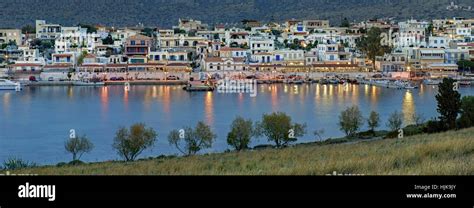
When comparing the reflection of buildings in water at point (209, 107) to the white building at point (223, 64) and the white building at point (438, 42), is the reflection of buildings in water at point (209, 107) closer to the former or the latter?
the white building at point (223, 64)

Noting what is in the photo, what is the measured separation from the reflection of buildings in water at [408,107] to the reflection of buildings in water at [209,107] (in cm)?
363

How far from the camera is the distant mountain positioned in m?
44.3

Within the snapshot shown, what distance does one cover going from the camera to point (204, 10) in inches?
1930

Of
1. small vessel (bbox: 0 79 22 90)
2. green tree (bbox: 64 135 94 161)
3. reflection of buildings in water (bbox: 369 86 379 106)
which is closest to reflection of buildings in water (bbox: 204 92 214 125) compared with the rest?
reflection of buildings in water (bbox: 369 86 379 106)

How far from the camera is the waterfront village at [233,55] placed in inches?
Answer: 1078

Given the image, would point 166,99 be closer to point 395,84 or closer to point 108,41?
point 395,84

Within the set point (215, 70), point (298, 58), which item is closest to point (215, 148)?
point (215, 70)

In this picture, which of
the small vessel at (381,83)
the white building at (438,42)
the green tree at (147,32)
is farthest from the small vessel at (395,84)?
the green tree at (147,32)

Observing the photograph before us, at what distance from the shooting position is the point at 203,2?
5034 cm

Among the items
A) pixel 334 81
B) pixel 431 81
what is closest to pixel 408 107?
pixel 431 81
